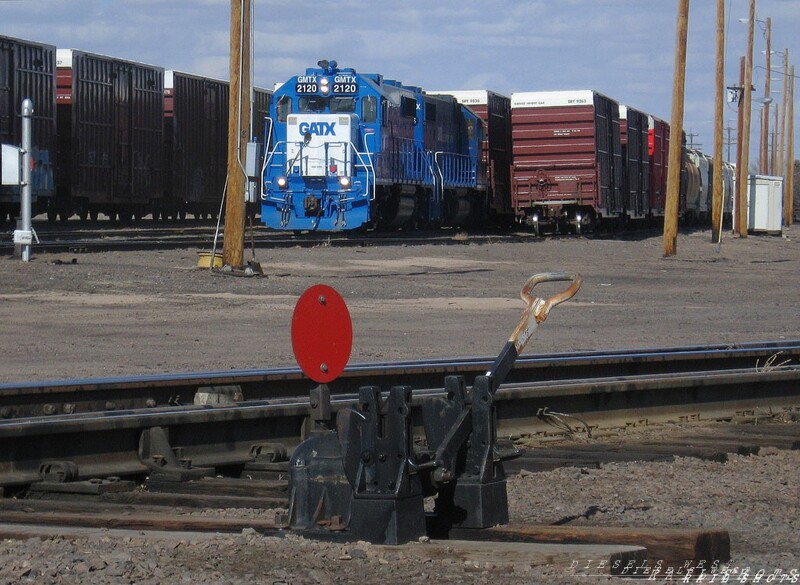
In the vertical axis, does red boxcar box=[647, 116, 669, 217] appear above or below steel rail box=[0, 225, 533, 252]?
above

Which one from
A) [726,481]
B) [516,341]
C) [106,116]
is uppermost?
[106,116]

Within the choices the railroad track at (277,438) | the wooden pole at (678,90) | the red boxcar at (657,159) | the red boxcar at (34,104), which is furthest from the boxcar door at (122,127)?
the railroad track at (277,438)

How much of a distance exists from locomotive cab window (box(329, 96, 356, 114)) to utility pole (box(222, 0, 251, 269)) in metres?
10.5

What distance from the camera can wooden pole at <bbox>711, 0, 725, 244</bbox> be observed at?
38312 millimetres

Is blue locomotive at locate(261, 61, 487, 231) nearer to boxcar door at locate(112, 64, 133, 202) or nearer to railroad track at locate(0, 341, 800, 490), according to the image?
boxcar door at locate(112, 64, 133, 202)

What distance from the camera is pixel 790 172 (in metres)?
79.6

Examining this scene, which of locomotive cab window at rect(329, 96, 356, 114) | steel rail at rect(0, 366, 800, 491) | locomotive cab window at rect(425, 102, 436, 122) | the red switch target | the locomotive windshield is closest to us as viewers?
the red switch target

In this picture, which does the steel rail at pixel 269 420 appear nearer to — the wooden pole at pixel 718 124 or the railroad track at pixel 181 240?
the railroad track at pixel 181 240

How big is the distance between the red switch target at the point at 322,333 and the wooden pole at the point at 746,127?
4109 cm

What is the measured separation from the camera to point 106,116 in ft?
120

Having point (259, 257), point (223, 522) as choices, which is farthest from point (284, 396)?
point (259, 257)

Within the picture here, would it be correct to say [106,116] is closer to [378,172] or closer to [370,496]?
[378,172]

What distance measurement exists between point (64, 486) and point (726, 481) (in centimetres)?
337

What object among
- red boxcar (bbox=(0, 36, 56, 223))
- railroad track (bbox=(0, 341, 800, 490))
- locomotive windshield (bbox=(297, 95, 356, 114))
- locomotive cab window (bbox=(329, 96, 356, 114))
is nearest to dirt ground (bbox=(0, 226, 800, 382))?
railroad track (bbox=(0, 341, 800, 490))
